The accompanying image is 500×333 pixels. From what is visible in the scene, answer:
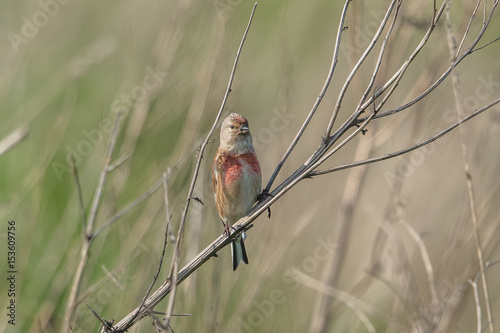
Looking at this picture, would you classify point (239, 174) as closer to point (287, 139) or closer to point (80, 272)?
point (287, 139)

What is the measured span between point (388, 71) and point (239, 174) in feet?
3.34

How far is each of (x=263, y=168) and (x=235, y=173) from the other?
70 cm

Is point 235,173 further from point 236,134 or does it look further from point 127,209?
point 127,209

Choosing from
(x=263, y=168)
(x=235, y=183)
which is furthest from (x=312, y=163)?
(x=263, y=168)

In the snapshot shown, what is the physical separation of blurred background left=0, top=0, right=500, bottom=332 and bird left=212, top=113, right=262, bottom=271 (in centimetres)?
13

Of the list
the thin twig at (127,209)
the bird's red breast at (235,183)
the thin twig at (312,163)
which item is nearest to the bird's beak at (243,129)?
the bird's red breast at (235,183)

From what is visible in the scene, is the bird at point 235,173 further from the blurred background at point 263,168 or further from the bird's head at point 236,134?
the blurred background at point 263,168

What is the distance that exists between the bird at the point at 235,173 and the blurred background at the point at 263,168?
134 millimetres

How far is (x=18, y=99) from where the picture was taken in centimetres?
439

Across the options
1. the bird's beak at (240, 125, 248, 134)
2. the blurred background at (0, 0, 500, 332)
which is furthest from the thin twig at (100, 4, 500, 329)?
the bird's beak at (240, 125, 248, 134)

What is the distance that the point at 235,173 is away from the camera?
3.55m

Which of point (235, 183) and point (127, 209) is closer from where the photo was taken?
point (127, 209)

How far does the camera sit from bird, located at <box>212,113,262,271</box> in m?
3.50

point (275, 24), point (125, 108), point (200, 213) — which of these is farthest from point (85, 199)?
point (275, 24)
